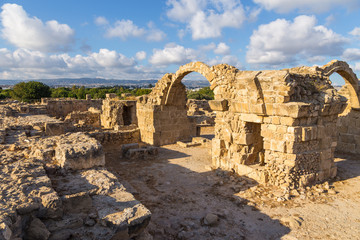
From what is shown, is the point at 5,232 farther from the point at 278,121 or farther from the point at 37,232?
the point at 278,121

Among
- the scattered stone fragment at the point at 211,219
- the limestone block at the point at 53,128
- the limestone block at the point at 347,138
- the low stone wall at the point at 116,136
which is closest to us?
the scattered stone fragment at the point at 211,219

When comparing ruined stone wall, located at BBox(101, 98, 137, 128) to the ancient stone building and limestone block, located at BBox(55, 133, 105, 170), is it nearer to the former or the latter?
the ancient stone building

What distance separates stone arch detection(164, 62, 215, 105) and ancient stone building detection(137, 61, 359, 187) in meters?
0.06

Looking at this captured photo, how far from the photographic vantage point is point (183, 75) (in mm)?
9594

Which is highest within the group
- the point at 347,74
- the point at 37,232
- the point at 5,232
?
the point at 347,74

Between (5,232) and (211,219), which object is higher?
(5,232)

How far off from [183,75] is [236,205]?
594cm

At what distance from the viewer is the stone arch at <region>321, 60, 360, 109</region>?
7109mm

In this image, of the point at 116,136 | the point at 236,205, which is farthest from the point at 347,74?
the point at 116,136

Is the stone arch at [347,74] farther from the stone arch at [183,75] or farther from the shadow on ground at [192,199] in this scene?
the shadow on ground at [192,199]

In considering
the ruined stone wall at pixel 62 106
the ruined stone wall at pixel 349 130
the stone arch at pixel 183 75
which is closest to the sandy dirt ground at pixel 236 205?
the ruined stone wall at pixel 349 130

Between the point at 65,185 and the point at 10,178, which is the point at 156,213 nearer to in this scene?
the point at 65,185

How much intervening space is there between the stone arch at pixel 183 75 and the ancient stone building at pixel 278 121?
0.06 meters

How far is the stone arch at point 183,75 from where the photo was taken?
777 centimetres
